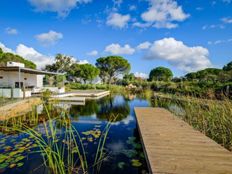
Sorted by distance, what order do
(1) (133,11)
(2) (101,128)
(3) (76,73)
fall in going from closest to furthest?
(2) (101,128), (1) (133,11), (3) (76,73)

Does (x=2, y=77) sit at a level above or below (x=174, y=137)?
above

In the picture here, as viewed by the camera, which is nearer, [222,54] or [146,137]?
[146,137]

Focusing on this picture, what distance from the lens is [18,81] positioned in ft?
43.3

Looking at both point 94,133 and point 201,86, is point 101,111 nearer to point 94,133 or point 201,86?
point 94,133

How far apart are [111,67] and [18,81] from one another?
2096cm

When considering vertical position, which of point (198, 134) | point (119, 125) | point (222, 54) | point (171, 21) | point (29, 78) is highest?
point (171, 21)

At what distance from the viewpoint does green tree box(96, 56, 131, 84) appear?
32.2m

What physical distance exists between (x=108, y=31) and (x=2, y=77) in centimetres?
932

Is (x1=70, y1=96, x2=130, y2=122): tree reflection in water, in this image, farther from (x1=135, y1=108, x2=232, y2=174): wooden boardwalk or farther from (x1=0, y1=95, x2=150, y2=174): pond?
(x1=135, y1=108, x2=232, y2=174): wooden boardwalk

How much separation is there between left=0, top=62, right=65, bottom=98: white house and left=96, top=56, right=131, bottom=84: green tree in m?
17.6

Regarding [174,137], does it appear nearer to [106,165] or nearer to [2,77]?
[106,165]

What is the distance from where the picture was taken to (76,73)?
Answer: 90.5 ft

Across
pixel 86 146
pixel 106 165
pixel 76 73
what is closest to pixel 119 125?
pixel 86 146

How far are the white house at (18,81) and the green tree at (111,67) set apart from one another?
17649 mm
